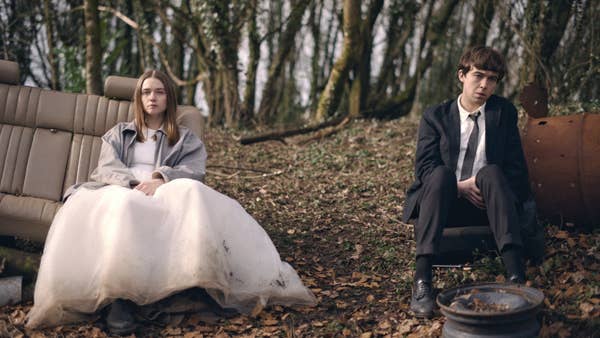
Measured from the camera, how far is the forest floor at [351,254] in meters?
3.85

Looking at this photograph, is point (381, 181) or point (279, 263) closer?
point (279, 263)

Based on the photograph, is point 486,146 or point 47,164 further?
point 47,164

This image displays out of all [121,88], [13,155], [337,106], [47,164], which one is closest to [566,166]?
[121,88]

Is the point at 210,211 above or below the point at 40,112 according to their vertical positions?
below

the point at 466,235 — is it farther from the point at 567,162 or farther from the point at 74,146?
the point at 74,146

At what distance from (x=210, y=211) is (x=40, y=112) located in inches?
91.2

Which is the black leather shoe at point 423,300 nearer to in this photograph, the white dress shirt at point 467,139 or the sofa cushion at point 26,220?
the white dress shirt at point 467,139

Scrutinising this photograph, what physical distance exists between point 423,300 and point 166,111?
2178 mm

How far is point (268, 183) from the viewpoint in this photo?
730 cm

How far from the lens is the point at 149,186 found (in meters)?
4.31

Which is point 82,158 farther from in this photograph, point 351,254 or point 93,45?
point 93,45

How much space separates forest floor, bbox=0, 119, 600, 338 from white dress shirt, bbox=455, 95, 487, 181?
1.97 ft

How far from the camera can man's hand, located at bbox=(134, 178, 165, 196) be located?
4277mm

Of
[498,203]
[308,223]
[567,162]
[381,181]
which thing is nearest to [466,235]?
[498,203]
